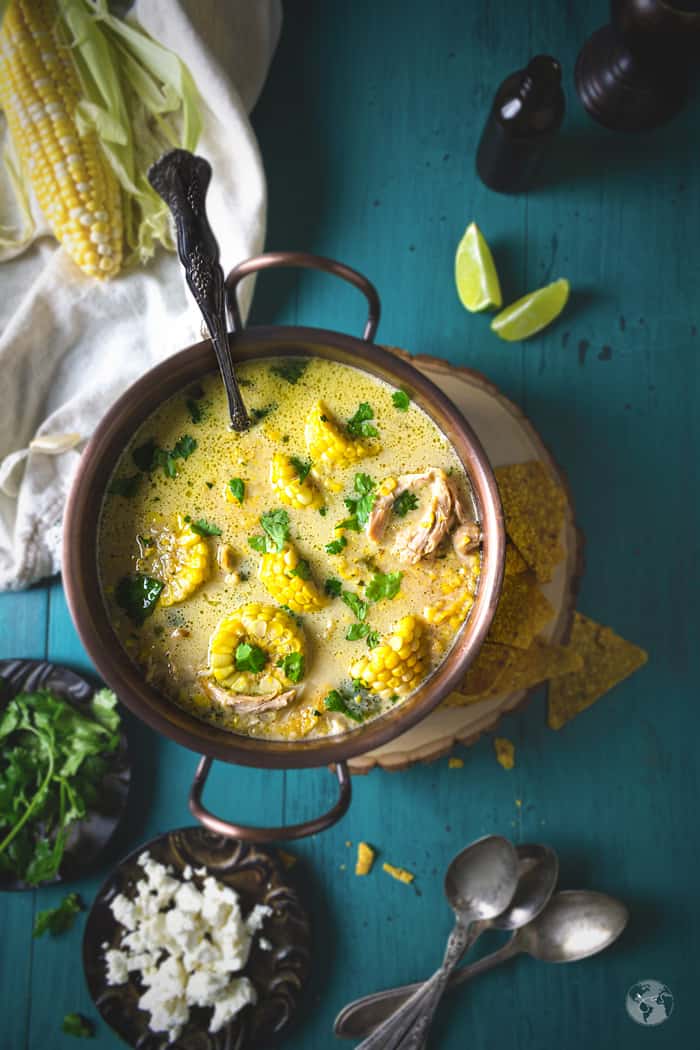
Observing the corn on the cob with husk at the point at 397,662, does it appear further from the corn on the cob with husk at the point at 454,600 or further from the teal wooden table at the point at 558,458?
the teal wooden table at the point at 558,458

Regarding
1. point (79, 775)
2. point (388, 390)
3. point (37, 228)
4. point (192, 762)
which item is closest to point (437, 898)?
point (192, 762)

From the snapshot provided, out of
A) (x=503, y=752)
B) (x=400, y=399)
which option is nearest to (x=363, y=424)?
(x=400, y=399)

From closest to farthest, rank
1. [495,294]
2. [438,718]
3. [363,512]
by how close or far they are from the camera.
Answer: [363,512]
[438,718]
[495,294]

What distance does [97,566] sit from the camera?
1945 millimetres

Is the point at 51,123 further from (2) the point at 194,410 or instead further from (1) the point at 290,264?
(2) the point at 194,410

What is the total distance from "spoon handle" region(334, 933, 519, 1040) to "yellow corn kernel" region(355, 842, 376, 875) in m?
0.33

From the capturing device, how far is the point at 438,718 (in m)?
2.25

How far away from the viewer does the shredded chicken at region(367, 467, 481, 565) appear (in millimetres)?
1931

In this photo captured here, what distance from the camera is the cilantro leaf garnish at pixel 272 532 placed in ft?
6.37

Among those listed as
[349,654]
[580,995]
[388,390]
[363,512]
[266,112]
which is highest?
[266,112]

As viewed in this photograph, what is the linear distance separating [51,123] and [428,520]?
149 cm

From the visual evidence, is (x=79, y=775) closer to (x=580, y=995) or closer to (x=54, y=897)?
(x=54, y=897)

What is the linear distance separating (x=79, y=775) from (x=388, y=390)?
1.34 m

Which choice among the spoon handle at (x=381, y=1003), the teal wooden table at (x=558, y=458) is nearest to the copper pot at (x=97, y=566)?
the teal wooden table at (x=558, y=458)
